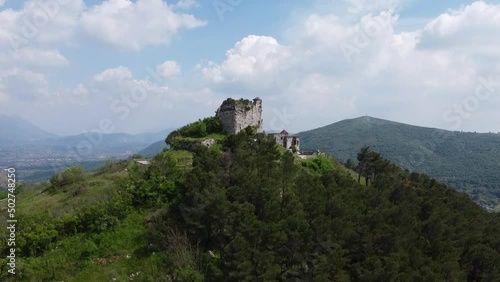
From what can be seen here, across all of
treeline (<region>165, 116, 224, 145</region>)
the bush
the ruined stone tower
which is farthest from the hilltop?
treeline (<region>165, 116, 224, 145</region>)

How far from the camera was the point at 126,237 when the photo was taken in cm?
2303

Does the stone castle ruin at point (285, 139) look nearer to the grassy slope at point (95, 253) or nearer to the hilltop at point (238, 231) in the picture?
the hilltop at point (238, 231)

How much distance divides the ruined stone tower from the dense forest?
9351mm

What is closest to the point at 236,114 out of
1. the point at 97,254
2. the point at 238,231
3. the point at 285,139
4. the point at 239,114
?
the point at 239,114

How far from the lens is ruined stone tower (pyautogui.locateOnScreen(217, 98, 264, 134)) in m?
38.3

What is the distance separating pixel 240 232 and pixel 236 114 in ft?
66.0

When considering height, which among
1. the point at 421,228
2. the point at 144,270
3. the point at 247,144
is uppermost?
the point at 247,144

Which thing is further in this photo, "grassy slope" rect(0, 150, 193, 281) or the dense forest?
"grassy slope" rect(0, 150, 193, 281)

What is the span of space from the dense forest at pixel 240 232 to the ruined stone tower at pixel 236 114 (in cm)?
935

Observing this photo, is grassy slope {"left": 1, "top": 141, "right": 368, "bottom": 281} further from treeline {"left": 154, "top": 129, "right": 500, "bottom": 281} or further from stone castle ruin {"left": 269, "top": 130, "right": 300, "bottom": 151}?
stone castle ruin {"left": 269, "top": 130, "right": 300, "bottom": 151}

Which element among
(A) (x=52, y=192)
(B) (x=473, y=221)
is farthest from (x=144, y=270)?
(B) (x=473, y=221)

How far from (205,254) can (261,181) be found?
17.2ft

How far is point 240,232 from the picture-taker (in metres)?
19.4

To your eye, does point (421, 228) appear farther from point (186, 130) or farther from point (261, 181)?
point (186, 130)
